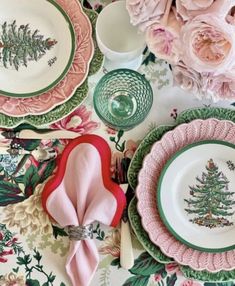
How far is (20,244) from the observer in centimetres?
98

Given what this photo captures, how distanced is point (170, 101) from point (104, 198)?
0.21m

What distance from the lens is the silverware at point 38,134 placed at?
3.24 feet

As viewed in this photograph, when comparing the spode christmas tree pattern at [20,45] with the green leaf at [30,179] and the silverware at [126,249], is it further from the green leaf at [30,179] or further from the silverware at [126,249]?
the silverware at [126,249]

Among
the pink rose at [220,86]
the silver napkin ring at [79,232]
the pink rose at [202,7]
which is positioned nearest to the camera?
the pink rose at [202,7]

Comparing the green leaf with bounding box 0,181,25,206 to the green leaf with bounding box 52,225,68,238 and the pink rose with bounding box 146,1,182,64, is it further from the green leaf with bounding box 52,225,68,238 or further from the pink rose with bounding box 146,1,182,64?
the pink rose with bounding box 146,1,182,64

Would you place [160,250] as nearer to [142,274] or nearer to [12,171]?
[142,274]

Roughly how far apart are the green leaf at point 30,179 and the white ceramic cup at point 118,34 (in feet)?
0.71

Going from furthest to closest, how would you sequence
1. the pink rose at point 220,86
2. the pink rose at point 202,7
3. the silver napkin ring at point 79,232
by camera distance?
the silver napkin ring at point 79,232
the pink rose at point 220,86
the pink rose at point 202,7

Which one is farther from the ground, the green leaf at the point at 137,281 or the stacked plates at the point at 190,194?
the stacked plates at the point at 190,194

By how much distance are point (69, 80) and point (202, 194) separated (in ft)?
0.95

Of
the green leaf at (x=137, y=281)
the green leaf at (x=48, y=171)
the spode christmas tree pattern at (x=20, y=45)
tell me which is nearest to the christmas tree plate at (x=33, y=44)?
the spode christmas tree pattern at (x=20, y=45)

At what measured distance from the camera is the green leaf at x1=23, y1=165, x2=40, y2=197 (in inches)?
39.0

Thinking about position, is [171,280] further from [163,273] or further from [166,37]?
[166,37]

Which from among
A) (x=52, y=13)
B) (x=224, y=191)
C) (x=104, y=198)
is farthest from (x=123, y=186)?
(x=52, y=13)
